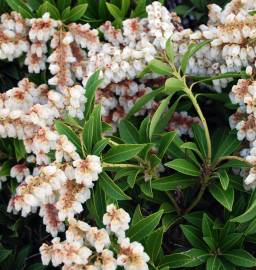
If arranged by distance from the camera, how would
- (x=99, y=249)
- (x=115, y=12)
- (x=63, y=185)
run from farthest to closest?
(x=115, y=12) < (x=63, y=185) < (x=99, y=249)

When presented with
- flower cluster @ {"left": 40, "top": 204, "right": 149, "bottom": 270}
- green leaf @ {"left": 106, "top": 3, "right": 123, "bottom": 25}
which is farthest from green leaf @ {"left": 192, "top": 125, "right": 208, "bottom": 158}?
green leaf @ {"left": 106, "top": 3, "right": 123, "bottom": 25}

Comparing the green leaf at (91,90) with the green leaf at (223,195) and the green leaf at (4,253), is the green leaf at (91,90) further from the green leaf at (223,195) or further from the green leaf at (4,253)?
the green leaf at (4,253)

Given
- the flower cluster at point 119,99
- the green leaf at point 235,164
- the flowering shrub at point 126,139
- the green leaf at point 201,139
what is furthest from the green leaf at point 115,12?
the green leaf at point 235,164

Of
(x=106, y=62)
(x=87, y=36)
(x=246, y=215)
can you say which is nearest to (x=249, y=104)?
(x=246, y=215)

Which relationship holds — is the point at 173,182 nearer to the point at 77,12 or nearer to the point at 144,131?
the point at 144,131

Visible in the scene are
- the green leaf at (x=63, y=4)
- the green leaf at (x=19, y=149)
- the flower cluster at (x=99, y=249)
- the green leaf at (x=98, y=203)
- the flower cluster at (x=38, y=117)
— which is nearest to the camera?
the flower cluster at (x=99, y=249)

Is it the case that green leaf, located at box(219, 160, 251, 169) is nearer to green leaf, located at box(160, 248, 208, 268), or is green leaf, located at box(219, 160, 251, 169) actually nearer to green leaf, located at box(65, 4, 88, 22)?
green leaf, located at box(160, 248, 208, 268)

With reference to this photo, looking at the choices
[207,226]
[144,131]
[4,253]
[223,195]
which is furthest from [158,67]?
[4,253]

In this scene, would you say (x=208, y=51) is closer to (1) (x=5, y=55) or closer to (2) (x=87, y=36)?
(2) (x=87, y=36)
